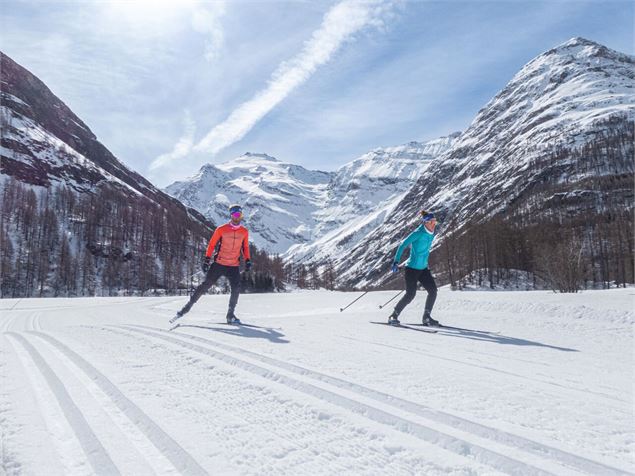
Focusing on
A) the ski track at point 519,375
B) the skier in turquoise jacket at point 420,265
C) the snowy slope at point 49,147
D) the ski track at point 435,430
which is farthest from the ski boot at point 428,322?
the snowy slope at point 49,147

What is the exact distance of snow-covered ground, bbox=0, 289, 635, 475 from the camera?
192 cm

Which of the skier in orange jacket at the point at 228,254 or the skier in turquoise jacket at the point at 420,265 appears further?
the skier in orange jacket at the point at 228,254

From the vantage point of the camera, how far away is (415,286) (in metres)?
7.57

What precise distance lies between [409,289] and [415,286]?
13cm

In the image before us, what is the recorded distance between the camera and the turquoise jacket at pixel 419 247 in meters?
7.70

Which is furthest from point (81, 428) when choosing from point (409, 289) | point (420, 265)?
point (420, 265)

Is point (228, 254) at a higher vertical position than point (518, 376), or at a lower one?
higher

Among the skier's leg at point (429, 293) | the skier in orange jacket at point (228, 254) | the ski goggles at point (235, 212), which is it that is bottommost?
the skier's leg at point (429, 293)

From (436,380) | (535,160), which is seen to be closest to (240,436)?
(436,380)

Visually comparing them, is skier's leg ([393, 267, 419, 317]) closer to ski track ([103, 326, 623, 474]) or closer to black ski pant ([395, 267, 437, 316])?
black ski pant ([395, 267, 437, 316])

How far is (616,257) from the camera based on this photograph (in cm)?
7194

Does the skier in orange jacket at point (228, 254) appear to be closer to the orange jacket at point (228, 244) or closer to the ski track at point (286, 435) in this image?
the orange jacket at point (228, 244)

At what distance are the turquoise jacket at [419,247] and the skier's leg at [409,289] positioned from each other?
0.40 ft

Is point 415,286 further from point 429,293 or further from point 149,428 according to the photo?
point 149,428
